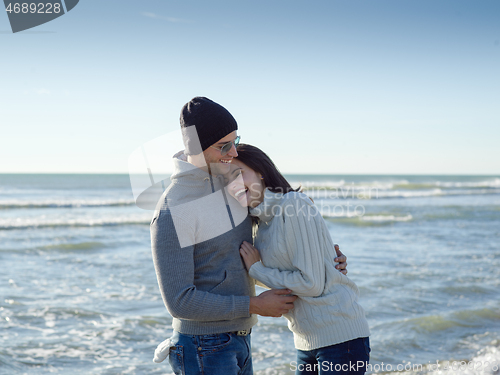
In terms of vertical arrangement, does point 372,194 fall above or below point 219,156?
below

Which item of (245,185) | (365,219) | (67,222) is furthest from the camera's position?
(365,219)

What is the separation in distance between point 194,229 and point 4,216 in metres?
17.7

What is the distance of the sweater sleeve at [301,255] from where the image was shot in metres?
2.26

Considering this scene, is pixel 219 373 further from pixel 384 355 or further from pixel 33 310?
pixel 33 310

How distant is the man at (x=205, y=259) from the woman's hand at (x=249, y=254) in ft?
0.11

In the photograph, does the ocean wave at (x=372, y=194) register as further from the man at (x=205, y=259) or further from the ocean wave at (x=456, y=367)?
the man at (x=205, y=259)

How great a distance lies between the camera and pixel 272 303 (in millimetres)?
2227

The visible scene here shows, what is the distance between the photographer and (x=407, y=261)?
9219 mm

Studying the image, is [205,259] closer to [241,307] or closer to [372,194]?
[241,307]

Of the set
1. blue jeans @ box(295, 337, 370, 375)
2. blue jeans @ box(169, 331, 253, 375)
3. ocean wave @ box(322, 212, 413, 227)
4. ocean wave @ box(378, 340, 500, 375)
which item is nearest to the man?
blue jeans @ box(169, 331, 253, 375)

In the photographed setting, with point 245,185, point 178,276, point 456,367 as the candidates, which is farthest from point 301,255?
point 456,367

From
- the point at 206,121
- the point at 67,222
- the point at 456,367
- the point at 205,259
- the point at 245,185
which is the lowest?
the point at 67,222

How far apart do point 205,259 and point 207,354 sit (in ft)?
1.56

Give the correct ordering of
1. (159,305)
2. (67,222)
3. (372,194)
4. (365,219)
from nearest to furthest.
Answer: (159,305) → (67,222) → (365,219) → (372,194)
